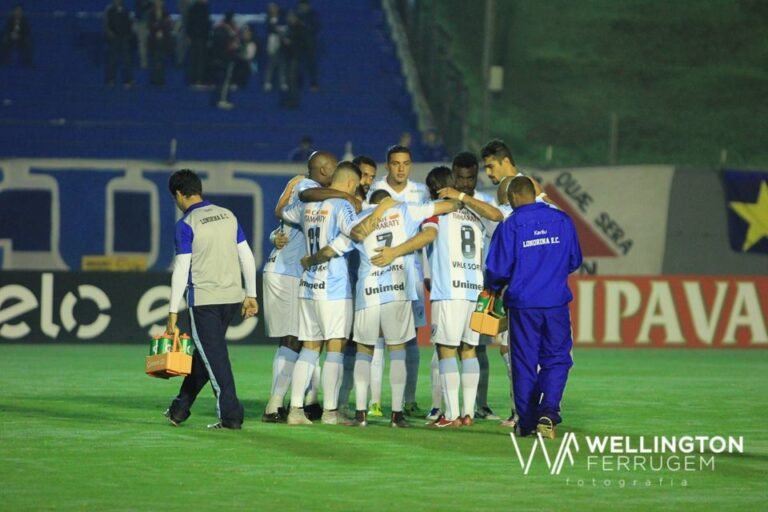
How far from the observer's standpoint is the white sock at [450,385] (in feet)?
42.0

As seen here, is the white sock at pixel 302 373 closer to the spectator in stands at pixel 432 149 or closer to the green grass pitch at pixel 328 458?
the green grass pitch at pixel 328 458

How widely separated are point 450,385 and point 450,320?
534 millimetres

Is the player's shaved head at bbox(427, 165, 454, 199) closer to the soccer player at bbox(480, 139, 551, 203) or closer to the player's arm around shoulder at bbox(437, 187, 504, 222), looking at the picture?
the player's arm around shoulder at bbox(437, 187, 504, 222)

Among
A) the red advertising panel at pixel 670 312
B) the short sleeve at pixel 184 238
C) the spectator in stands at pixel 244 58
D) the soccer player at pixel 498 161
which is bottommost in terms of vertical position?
the red advertising panel at pixel 670 312

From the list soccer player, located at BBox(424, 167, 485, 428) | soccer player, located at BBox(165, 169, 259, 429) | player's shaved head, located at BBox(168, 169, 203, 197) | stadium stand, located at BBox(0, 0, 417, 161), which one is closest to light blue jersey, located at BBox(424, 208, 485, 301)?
soccer player, located at BBox(424, 167, 485, 428)

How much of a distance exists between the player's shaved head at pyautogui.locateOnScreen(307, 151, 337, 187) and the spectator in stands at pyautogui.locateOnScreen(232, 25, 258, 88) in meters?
18.8

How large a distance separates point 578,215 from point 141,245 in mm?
7024

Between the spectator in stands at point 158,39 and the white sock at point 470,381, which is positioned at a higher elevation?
the spectator in stands at point 158,39

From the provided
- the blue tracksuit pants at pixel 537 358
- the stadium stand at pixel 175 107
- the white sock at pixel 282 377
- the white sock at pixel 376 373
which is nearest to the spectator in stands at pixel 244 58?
the stadium stand at pixel 175 107

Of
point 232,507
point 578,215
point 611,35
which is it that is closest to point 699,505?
point 232,507

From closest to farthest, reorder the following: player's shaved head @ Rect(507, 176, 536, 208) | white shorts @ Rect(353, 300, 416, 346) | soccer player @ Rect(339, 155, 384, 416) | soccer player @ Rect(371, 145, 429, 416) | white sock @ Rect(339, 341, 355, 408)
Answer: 1. player's shaved head @ Rect(507, 176, 536, 208)
2. white shorts @ Rect(353, 300, 416, 346)
3. soccer player @ Rect(339, 155, 384, 416)
4. white sock @ Rect(339, 341, 355, 408)
5. soccer player @ Rect(371, 145, 429, 416)

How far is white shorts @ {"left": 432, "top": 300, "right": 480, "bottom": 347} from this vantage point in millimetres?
12828

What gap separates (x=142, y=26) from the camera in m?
31.5

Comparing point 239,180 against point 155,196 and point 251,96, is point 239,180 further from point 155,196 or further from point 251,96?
point 251,96
